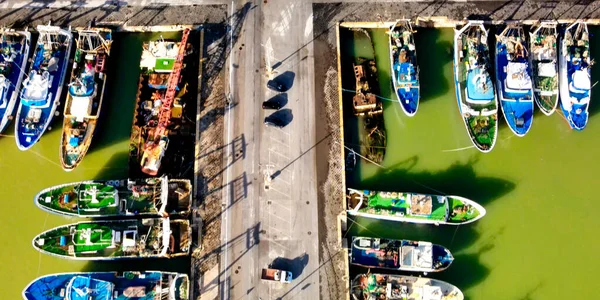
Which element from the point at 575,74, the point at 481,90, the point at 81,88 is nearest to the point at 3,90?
the point at 81,88

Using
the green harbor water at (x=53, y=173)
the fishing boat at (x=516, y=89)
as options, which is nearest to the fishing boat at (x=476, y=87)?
the fishing boat at (x=516, y=89)

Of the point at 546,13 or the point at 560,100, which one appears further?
the point at 546,13

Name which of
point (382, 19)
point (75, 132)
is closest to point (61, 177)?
point (75, 132)

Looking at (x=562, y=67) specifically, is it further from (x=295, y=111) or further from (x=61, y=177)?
(x=61, y=177)

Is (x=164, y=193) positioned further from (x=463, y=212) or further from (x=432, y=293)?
(x=463, y=212)

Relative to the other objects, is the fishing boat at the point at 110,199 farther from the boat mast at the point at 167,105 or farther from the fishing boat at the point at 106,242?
the boat mast at the point at 167,105

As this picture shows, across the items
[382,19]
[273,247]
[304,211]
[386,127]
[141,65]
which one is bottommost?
[273,247]
